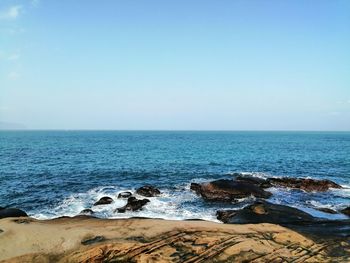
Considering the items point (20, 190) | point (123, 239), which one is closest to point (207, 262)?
point (123, 239)

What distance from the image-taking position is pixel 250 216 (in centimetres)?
2145

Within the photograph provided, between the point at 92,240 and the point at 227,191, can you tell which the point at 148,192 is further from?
the point at 92,240

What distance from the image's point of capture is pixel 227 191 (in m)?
32.8

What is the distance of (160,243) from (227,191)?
21838 mm

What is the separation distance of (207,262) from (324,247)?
18.4ft

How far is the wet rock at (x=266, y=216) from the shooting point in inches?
822

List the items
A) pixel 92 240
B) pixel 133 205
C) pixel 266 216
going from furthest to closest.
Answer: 1. pixel 133 205
2. pixel 266 216
3. pixel 92 240

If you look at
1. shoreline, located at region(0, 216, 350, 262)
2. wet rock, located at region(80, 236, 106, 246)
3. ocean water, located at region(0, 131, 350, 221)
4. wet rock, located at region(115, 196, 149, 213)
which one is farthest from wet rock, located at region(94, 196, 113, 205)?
wet rock, located at region(80, 236, 106, 246)

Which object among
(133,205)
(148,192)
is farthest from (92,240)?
(148,192)

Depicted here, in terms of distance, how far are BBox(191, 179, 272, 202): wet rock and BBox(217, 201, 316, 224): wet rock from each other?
8.30 metres

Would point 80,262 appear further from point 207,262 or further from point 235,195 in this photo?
point 235,195

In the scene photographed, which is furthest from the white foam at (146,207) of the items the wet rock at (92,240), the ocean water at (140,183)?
the wet rock at (92,240)

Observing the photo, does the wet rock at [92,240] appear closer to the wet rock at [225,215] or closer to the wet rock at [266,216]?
the wet rock at [266,216]

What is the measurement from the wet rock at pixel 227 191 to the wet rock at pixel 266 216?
8297 mm
